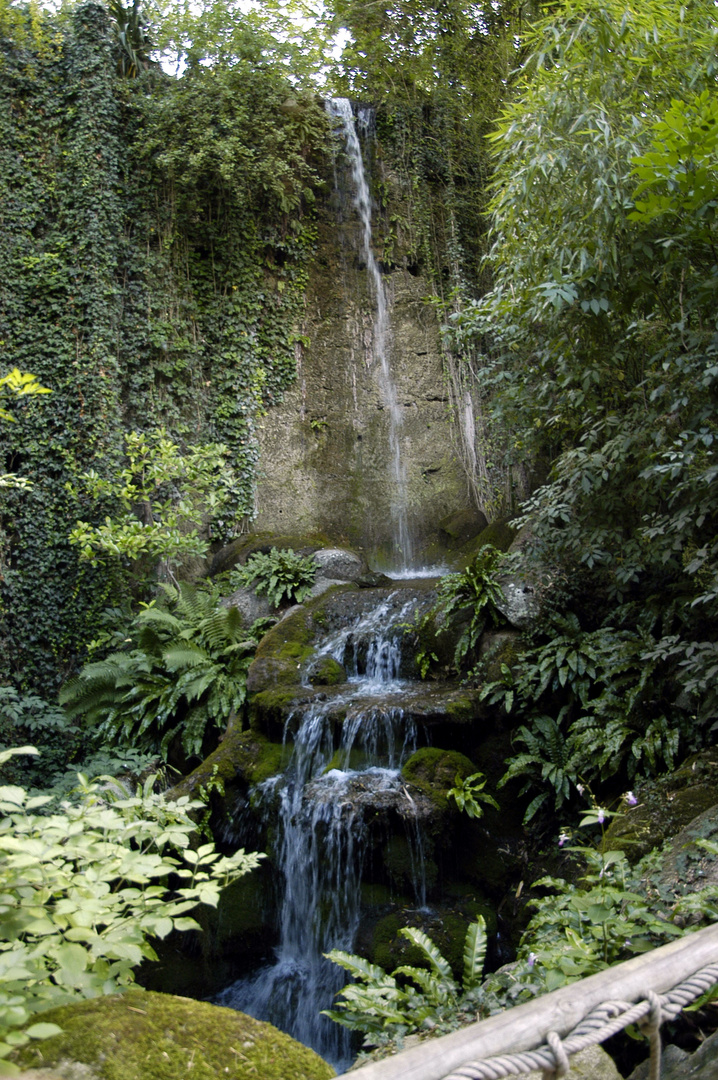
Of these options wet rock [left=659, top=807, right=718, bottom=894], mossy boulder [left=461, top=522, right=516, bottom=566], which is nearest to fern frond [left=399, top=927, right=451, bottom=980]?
wet rock [left=659, top=807, right=718, bottom=894]

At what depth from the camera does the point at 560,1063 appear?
3.76 feet

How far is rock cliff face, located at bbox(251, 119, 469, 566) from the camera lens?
11648mm

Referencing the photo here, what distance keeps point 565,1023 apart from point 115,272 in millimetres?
11027

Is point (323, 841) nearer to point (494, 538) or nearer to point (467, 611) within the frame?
point (467, 611)

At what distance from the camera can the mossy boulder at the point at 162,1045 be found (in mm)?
1353

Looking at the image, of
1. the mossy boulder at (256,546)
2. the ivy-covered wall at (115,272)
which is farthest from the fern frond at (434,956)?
the ivy-covered wall at (115,272)

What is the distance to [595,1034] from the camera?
1155 millimetres

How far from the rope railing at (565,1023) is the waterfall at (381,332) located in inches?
401

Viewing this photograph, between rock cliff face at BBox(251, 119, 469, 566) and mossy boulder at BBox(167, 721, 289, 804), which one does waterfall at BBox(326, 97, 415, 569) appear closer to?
rock cliff face at BBox(251, 119, 469, 566)

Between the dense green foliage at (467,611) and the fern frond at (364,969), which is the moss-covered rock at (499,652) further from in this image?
the fern frond at (364,969)

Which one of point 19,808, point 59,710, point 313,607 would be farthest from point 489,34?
point 19,808

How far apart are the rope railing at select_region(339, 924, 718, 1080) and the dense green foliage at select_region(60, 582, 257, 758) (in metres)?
6.08

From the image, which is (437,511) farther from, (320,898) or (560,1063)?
(560,1063)


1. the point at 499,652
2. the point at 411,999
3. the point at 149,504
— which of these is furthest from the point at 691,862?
the point at 149,504
